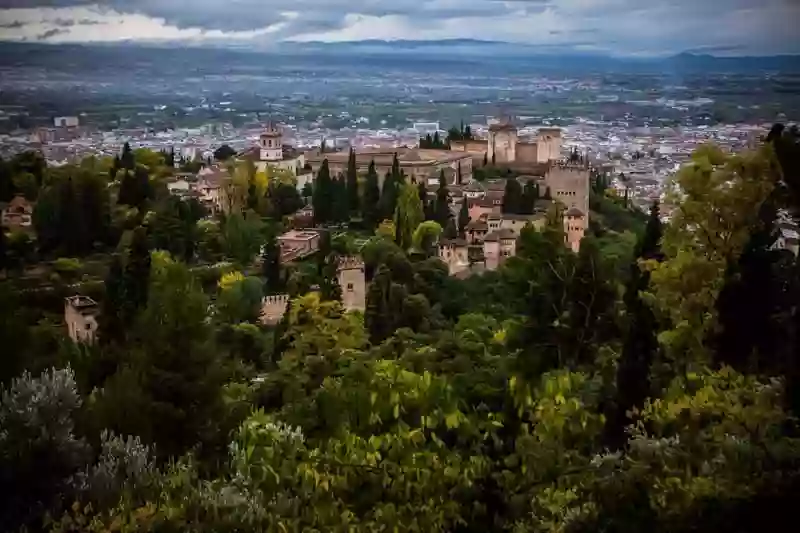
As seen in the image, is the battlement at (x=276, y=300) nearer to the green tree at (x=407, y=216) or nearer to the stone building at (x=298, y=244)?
the stone building at (x=298, y=244)

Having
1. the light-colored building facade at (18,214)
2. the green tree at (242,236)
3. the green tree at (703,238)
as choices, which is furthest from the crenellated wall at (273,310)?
the green tree at (703,238)

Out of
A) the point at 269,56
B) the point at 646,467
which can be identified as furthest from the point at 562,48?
the point at 646,467

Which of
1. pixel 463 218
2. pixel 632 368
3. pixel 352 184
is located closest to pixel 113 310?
pixel 352 184

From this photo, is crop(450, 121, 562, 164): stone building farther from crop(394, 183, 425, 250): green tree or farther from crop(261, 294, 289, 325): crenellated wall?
crop(261, 294, 289, 325): crenellated wall

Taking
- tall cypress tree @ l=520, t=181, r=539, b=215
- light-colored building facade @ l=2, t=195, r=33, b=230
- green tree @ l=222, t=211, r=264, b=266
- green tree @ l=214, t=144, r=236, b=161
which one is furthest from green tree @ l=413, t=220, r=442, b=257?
light-colored building facade @ l=2, t=195, r=33, b=230

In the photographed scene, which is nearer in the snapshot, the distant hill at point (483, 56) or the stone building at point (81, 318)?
the stone building at point (81, 318)

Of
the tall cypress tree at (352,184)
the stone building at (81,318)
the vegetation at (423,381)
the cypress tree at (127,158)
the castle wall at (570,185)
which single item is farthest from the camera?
the castle wall at (570,185)

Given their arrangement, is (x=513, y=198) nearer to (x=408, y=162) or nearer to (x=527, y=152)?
(x=527, y=152)
